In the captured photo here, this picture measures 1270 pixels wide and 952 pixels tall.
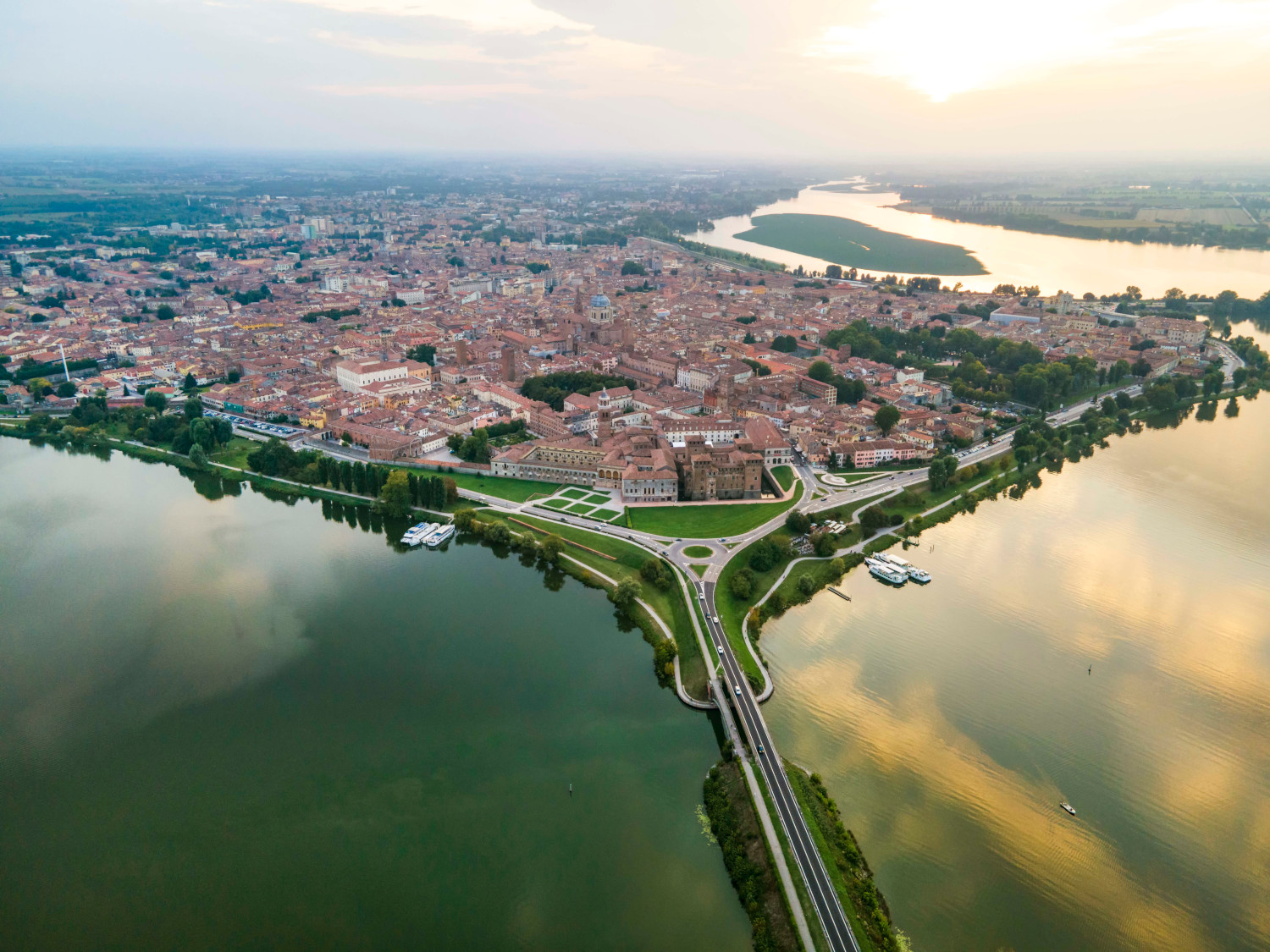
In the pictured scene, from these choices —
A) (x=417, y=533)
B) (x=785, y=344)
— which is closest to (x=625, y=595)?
(x=417, y=533)

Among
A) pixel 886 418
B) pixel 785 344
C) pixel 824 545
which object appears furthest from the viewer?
pixel 785 344

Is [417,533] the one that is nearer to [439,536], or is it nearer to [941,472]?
[439,536]

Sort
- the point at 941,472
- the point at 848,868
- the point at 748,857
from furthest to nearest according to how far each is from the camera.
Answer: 1. the point at 941,472
2. the point at 748,857
3. the point at 848,868

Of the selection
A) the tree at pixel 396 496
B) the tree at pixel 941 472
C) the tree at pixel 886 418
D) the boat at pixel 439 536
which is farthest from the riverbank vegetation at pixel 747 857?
the tree at pixel 886 418

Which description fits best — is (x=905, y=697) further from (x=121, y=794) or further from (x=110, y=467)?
(x=110, y=467)

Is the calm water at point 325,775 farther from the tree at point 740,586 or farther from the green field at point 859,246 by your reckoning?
the green field at point 859,246

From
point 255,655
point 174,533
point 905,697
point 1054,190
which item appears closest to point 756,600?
point 905,697

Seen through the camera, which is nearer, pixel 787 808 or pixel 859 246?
pixel 787 808

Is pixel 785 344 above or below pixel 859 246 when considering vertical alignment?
below
